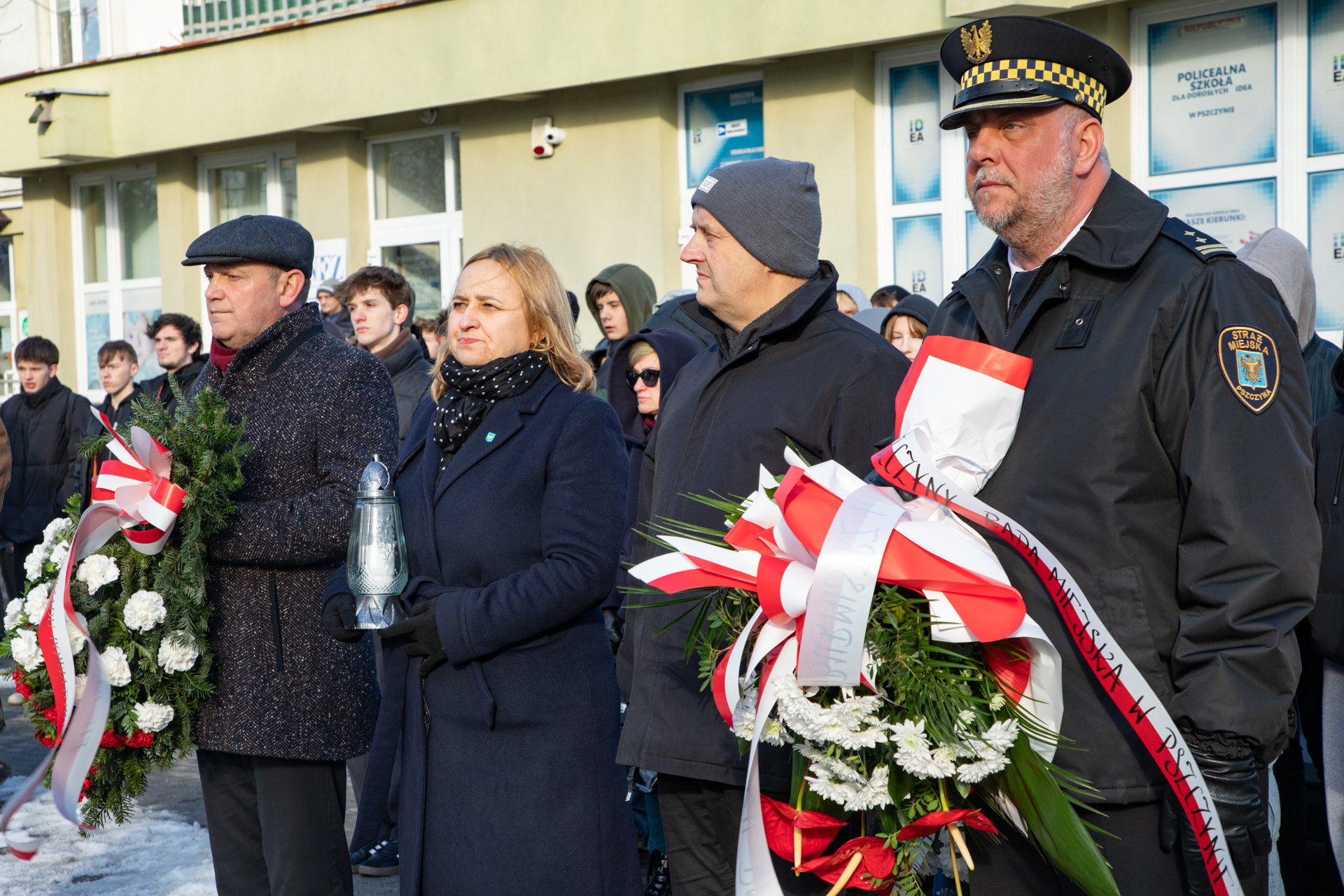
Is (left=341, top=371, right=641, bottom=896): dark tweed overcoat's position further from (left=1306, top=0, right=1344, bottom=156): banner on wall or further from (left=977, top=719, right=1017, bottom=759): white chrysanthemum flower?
(left=1306, top=0, right=1344, bottom=156): banner on wall

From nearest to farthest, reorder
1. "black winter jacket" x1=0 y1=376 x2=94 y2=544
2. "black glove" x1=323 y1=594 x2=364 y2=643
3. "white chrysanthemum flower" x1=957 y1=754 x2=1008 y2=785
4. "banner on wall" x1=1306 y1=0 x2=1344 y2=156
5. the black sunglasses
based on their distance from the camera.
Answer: "white chrysanthemum flower" x1=957 y1=754 x2=1008 y2=785
"black glove" x1=323 y1=594 x2=364 y2=643
the black sunglasses
"banner on wall" x1=1306 y1=0 x2=1344 y2=156
"black winter jacket" x1=0 y1=376 x2=94 y2=544

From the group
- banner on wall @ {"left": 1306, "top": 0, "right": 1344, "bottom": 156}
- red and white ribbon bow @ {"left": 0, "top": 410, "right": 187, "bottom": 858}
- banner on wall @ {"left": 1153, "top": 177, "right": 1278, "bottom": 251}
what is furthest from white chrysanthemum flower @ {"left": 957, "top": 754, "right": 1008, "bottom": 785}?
banner on wall @ {"left": 1306, "top": 0, "right": 1344, "bottom": 156}

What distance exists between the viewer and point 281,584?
3.66 metres

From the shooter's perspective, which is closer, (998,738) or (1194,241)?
(998,738)

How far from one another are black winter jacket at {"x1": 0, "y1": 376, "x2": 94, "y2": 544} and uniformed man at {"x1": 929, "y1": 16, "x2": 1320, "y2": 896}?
29.2ft

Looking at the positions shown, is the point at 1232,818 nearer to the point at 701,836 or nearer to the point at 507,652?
the point at 701,836

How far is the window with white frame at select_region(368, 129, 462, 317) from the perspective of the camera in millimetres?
13812

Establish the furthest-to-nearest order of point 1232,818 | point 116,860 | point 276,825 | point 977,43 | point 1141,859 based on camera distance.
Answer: point 116,860 < point 276,825 < point 977,43 < point 1141,859 < point 1232,818

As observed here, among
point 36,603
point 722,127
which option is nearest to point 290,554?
point 36,603

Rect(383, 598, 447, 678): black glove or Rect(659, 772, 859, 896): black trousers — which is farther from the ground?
Rect(383, 598, 447, 678): black glove

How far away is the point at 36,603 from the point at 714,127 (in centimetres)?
911

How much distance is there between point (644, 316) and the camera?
727 cm

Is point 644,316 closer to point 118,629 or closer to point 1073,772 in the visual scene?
point 118,629

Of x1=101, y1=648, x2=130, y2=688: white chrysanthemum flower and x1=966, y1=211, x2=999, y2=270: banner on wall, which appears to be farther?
x1=966, y1=211, x2=999, y2=270: banner on wall
